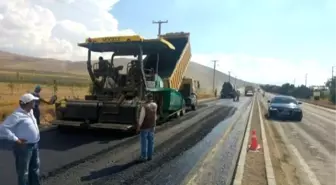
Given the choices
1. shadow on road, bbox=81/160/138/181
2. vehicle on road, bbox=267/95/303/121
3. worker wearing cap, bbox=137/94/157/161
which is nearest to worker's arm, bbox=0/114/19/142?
shadow on road, bbox=81/160/138/181

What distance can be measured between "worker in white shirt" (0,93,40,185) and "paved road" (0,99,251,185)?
226 millimetres

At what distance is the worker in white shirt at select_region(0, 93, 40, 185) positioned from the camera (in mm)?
4887

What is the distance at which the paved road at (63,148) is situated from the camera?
722 cm

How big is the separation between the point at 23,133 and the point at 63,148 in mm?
4690

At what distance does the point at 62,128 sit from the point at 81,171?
5.65 meters

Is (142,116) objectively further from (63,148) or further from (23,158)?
(23,158)

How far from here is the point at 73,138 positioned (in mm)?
11164

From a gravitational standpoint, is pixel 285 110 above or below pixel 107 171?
above

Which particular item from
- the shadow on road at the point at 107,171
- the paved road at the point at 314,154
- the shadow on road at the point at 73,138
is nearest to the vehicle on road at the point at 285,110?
the paved road at the point at 314,154

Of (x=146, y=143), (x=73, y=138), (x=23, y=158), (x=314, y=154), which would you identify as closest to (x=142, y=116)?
(x=146, y=143)

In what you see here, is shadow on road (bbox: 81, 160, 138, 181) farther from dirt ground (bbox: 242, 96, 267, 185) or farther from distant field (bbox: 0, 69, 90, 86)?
distant field (bbox: 0, 69, 90, 86)

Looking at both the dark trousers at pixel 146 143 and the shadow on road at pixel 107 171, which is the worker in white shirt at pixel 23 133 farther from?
the dark trousers at pixel 146 143

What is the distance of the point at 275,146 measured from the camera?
11.5 m

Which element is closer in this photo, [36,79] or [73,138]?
[73,138]
